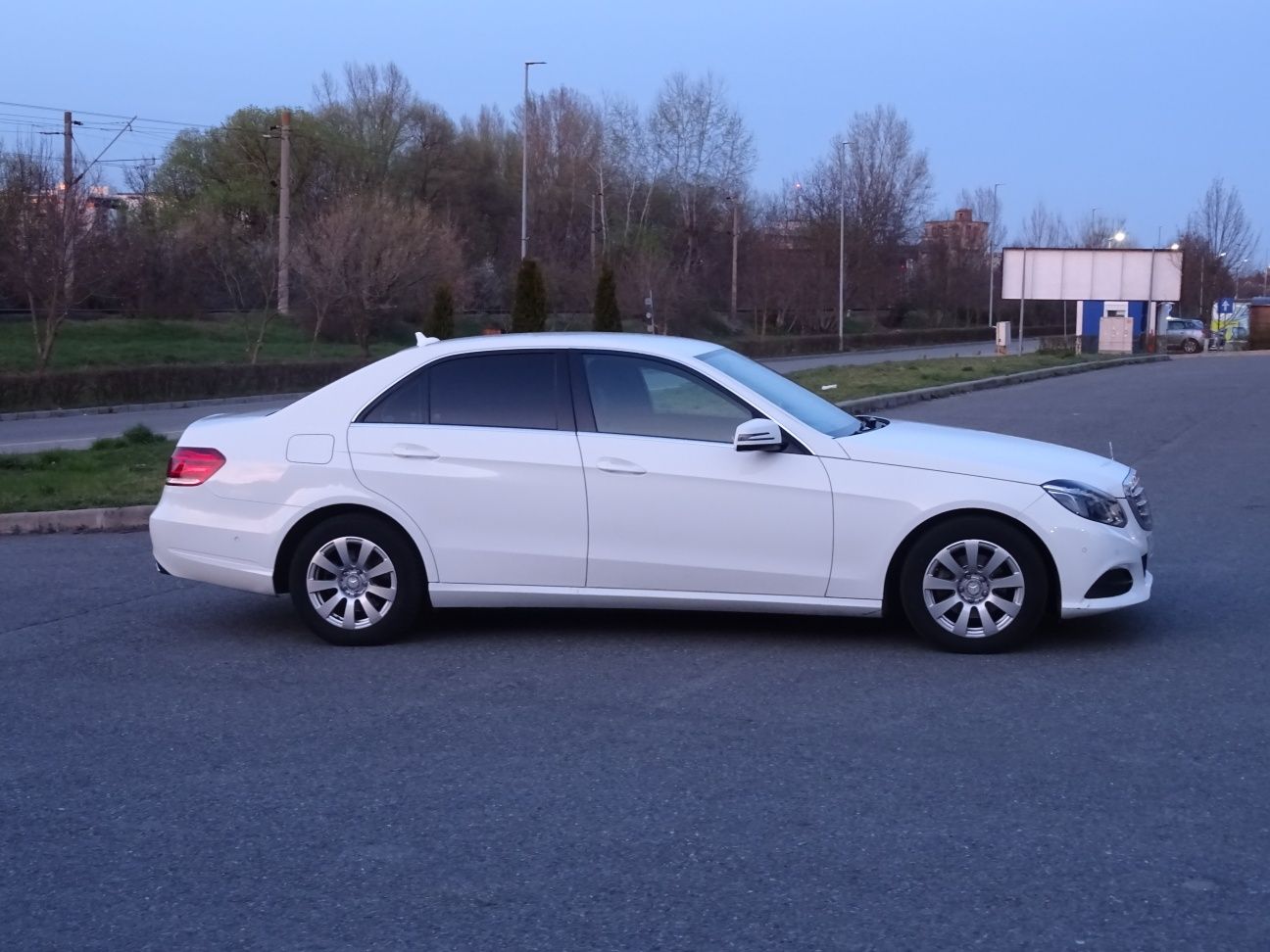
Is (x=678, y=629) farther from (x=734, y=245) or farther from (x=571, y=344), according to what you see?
(x=734, y=245)

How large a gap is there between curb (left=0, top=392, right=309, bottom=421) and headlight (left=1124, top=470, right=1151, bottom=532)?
2295 cm

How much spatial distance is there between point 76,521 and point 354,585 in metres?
4.74

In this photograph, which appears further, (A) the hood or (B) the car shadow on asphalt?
(B) the car shadow on asphalt

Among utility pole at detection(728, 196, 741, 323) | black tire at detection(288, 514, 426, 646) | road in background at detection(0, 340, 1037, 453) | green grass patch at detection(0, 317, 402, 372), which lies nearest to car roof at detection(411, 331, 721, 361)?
black tire at detection(288, 514, 426, 646)

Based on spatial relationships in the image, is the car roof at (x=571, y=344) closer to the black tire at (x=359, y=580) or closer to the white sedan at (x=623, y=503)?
the white sedan at (x=623, y=503)

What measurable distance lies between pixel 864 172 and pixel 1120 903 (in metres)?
81.8

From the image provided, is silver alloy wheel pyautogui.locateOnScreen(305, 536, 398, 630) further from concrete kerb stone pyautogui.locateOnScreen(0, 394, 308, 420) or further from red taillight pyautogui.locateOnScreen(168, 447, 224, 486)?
concrete kerb stone pyautogui.locateOnScreen(0, 394, 308, 420)

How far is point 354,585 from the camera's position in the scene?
757 centimetres

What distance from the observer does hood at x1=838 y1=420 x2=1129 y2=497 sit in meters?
7.14

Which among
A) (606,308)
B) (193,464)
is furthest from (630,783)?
(606,308)

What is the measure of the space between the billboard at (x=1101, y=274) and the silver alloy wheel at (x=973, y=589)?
164ft

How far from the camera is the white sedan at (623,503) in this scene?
711 cm

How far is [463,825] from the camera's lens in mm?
4992

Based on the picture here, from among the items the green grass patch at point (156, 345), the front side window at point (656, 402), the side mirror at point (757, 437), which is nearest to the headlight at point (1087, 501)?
the side mirror at point (757, 437)
